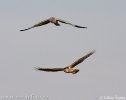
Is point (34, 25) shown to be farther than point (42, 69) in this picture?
Yes

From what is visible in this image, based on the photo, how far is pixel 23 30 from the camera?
5069cm

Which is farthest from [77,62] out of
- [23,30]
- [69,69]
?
[23,30]

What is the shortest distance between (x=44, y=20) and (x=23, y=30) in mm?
2476

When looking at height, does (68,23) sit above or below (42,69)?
above

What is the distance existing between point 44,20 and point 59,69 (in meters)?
4.60

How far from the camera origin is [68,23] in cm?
4972

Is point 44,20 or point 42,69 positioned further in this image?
point 44,20

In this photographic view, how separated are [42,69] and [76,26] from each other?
3.86 metres

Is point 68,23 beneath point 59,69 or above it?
above

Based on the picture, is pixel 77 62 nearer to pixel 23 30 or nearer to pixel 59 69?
pixel 59 69

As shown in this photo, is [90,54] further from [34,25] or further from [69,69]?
Result: [34,25]

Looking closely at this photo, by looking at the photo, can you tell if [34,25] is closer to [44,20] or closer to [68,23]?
[44,20]

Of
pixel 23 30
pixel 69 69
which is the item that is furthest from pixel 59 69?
pixel 23 30

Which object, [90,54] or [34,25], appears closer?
[90,54]
